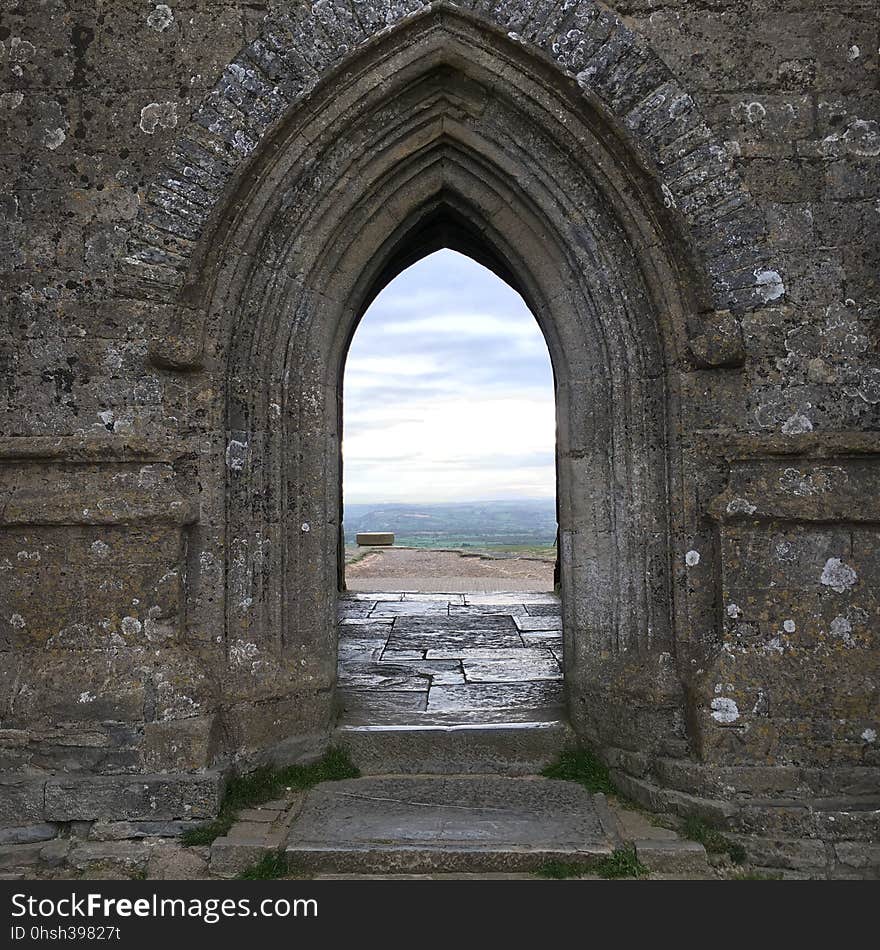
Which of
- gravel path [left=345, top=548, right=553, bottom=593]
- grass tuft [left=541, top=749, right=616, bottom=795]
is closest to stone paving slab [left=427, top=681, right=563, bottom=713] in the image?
grass tuft [left=541, top=749, right=616, bottom=795]

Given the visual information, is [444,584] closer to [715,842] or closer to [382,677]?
[382,677]

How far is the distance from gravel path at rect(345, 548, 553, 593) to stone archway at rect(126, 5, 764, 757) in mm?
5154

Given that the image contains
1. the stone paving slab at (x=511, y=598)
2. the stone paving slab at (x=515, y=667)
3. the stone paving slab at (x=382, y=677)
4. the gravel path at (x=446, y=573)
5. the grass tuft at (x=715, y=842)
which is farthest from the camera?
the gravel path at (x=446, y=573)

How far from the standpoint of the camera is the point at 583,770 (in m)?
3.97

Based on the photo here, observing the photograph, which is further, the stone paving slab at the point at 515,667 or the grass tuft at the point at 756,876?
the stone paving slab at the point at 515,667

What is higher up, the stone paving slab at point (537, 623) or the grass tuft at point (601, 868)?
the stone paving slab at point (537, 623)

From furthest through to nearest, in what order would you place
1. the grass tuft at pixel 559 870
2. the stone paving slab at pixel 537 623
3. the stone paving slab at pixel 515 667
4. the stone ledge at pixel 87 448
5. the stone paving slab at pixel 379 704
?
the stone paving slab at pixel 537 623 → the stone paving slab at pixel 515 667 → the stone paving slab at pixel 379 704 → the stone ledge at pixel 87 448 → the grass tuft at pixel 559 870

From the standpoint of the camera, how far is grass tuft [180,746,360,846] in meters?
3.53

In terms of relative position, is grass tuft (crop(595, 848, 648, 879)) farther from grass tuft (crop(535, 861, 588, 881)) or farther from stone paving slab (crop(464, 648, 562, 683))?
stone paving slab (crop(464, 648, 562, 683))

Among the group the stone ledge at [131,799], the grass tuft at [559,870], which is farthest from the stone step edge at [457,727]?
the grass tuft at [559,870]

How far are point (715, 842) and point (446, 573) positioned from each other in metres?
8.53

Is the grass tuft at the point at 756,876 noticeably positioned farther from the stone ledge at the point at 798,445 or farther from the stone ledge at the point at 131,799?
the stone ledge at the point at 131,799

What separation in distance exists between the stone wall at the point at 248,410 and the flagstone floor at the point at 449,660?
2.59 ft

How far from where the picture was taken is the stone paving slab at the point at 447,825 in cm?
327
